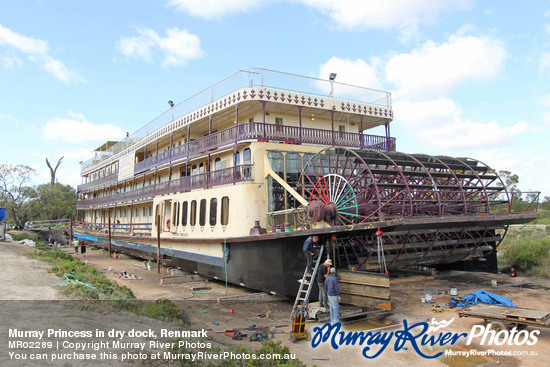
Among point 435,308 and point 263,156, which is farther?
point 263,156

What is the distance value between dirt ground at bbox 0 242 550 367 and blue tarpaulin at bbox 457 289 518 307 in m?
0.77

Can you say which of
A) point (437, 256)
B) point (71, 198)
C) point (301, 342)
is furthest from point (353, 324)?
point (71, 198)

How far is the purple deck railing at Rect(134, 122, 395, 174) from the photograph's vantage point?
1391cm

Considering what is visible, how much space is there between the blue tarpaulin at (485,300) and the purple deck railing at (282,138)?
24.3ft

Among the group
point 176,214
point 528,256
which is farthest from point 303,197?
point 528,256

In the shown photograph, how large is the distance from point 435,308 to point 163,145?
18.3 meters

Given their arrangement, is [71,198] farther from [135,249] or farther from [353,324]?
[353,324]

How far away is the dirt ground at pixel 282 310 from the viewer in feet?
22.0

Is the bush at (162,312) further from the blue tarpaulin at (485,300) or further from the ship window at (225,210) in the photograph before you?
the blue tarpaulin at (485,300)

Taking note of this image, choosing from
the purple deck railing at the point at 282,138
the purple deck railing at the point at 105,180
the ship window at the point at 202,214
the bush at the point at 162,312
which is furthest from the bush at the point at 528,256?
the purple deck railing at the point at 105,180

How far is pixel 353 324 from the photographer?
8.95m

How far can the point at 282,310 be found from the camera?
10.8 m

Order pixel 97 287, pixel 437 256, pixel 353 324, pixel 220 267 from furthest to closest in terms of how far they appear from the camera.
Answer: pixel 220 267
pixel 437 256
pixel 97 287
pixel 353 324

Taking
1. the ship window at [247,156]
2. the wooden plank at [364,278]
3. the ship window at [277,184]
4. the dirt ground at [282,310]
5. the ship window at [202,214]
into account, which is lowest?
the dirt ground at [282,310]
